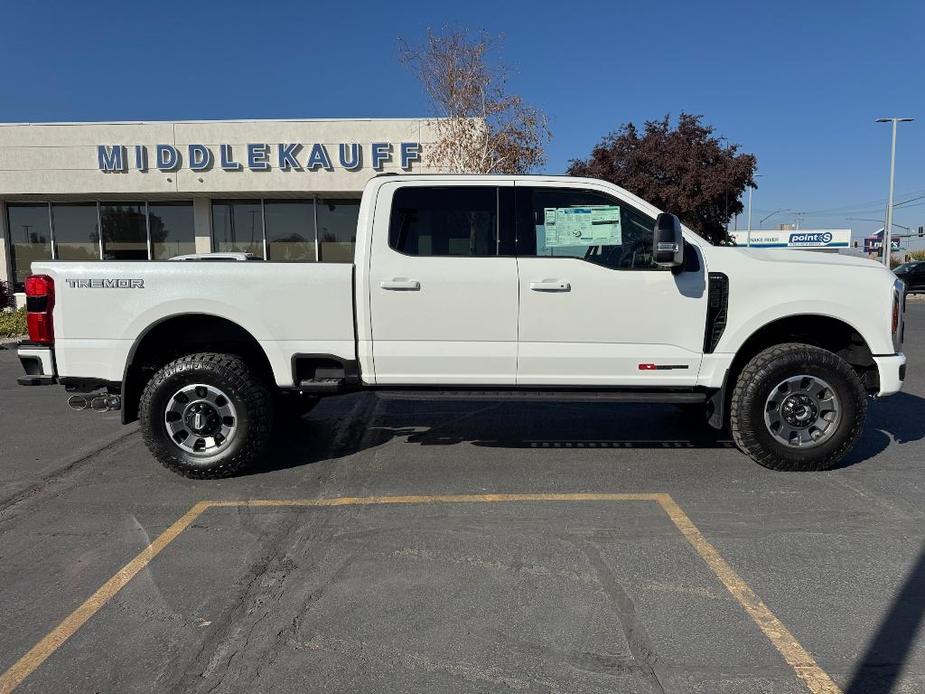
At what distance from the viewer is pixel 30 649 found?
106 inches

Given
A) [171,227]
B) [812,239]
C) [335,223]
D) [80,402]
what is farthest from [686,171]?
[812,239]

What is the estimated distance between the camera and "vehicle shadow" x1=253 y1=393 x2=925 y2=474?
5594 mm

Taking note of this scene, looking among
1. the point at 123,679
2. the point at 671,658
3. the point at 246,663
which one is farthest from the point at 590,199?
the point at 123,679

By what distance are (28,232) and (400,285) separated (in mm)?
19553

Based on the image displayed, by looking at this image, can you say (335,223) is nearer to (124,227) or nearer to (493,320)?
(124,227)

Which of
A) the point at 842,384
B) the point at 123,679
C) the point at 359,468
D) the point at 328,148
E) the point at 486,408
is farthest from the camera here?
the point at 328,148

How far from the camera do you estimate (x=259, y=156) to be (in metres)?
17.6

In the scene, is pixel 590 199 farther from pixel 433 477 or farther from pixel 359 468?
pixel 359 468

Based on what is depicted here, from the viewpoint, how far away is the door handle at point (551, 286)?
465 cm

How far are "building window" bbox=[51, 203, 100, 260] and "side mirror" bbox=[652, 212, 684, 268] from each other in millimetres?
19233

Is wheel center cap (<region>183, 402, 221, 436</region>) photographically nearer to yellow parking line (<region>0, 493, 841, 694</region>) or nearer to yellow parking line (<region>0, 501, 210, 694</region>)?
yellow parking line (<region>0, 493, 841, 694</region>)

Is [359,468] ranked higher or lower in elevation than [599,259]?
lower

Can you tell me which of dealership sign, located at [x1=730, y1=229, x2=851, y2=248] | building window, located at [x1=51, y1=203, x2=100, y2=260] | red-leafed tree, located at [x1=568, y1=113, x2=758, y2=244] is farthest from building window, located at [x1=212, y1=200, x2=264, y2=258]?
dealership sign, located at [x1=730, y1=229, x2=851, y2=248]

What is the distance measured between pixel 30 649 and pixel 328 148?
53.9 ft
